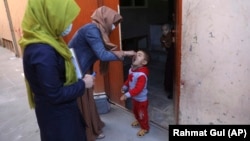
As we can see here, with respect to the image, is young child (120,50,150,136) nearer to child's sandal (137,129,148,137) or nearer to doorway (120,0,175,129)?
child's sandal (137,129,148,137)

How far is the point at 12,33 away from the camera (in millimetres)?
7559

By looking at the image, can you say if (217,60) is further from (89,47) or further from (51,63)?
(51,63)

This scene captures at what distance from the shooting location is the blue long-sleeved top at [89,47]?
2314 mm

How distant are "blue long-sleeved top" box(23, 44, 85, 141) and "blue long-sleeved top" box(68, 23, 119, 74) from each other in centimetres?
67

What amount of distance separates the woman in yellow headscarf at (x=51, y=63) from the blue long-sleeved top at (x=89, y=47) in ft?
1.97

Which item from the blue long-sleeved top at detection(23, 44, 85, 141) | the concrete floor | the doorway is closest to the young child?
the concrete floor

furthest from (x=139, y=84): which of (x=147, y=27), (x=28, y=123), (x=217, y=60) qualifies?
(x=147, y=27)

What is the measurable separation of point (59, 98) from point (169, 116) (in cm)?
222

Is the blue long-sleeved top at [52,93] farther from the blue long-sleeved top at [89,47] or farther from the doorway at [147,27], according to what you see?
the doorway at [147,27]

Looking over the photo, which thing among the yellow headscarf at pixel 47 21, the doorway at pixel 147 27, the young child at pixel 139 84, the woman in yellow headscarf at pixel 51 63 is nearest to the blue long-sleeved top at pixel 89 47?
the young child at pixel 139 84

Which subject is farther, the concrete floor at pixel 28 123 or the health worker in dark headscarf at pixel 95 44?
the concrete floor at pixel 28 123

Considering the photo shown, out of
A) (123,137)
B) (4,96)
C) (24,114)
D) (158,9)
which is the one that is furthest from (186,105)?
(158,9)

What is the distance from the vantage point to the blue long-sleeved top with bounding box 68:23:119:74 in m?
2.31

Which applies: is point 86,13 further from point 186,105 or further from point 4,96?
point 4,96
